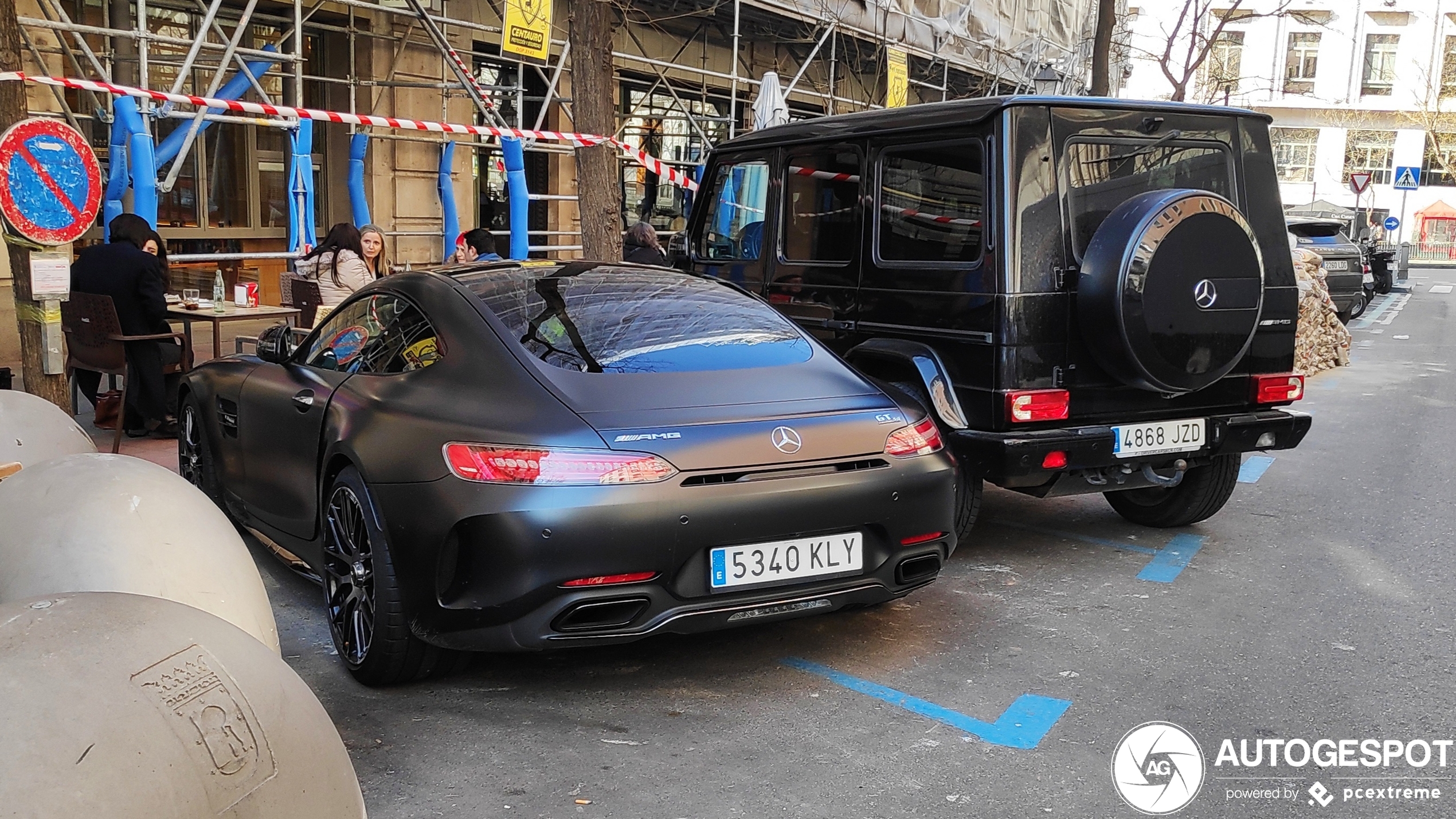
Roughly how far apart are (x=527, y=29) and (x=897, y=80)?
22.1 ft

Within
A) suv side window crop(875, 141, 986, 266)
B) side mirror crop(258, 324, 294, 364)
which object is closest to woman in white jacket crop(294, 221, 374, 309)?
side mirror crop(258, 324, 294, 364)

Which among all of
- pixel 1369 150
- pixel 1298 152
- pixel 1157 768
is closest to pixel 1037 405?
pixel 1157 768

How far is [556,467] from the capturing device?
3604 millimetres

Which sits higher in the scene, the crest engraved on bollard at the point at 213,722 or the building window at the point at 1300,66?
the building window at the point at 1300,66

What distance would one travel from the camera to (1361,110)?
181ft

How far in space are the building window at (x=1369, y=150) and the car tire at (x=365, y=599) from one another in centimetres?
5889

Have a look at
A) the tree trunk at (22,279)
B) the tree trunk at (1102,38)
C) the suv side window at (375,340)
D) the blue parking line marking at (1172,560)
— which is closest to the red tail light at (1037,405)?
the blue parking line marking at (1172,560)

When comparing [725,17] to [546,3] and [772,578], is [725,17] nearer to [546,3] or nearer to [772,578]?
[546,3]

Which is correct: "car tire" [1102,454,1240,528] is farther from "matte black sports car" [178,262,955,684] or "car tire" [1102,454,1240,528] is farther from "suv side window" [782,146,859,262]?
"matte black sports car" [178,262,955,684]

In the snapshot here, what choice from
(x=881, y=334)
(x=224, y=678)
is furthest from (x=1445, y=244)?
(x=224, y=678)

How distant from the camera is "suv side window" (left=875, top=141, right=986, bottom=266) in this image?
520 cm

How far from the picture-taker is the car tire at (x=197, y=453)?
→ 565 cm

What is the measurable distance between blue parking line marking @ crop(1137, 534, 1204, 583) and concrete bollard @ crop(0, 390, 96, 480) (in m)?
4.42

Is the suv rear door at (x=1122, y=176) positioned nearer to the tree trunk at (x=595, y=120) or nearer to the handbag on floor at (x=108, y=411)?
the tree trunk at (x=595, y=120)
